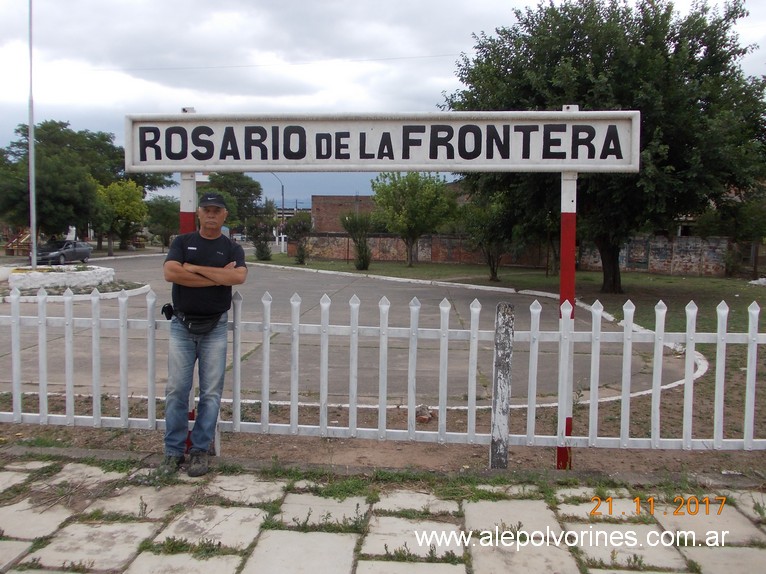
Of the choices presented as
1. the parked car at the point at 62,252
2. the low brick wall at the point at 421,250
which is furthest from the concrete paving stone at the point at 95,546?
the low brick wall at the point at 421,250

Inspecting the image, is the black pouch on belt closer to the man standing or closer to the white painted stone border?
the man standing

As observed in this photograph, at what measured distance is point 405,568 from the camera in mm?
3146

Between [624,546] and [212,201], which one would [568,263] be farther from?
[212,201]

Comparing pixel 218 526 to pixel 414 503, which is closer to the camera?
pixel 218 526

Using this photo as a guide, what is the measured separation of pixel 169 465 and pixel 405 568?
6.40 feet

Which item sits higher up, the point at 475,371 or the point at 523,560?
the point at 475,371

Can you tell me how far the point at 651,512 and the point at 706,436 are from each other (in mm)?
1952

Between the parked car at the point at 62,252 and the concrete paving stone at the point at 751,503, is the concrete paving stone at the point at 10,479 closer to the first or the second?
the concrete paving stone at the point at 751,503

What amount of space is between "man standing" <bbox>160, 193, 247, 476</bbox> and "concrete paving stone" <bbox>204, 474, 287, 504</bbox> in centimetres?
21

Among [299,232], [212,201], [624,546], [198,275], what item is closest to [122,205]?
[299,232]

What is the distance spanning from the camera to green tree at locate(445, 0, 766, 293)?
45.0 ft

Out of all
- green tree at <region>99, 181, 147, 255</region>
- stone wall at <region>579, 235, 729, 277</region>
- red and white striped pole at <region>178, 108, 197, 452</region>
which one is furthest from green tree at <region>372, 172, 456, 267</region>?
red and white striped pole at <region>178, 108, 197, 452</region>

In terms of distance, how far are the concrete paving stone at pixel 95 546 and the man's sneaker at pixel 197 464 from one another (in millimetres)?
680

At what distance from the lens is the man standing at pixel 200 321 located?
4223mm
